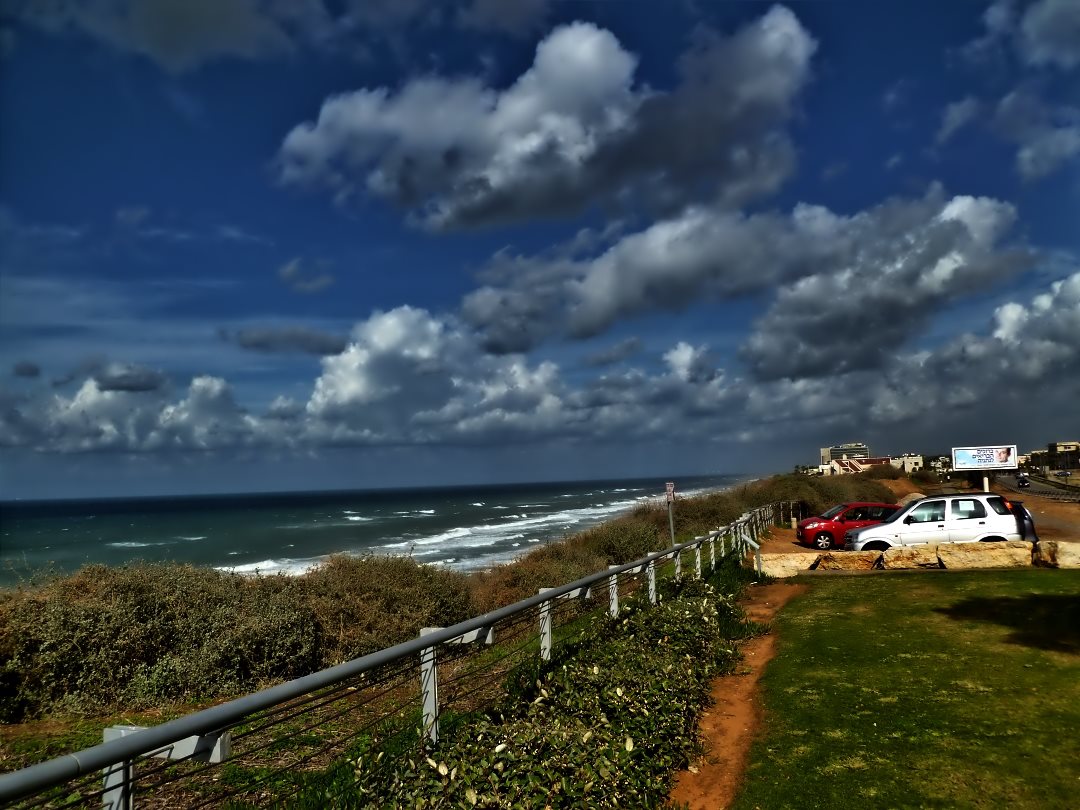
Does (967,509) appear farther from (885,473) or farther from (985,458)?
(885,473)

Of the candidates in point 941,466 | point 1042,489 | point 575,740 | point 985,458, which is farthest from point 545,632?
point 941,466

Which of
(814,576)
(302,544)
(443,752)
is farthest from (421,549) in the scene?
(443,752)

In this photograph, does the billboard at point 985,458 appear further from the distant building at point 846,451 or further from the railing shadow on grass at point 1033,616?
the distant building at point 846,451

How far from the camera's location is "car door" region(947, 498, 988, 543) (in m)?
17.2

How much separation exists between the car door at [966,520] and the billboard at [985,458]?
17.4 m

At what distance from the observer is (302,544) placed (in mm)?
51094

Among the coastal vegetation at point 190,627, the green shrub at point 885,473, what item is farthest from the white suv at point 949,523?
the green shrub at point 885,473

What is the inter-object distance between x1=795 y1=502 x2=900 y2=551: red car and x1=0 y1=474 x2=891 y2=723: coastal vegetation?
13621mm

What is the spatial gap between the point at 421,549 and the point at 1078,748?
3732cm

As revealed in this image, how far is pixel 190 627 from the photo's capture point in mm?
9328

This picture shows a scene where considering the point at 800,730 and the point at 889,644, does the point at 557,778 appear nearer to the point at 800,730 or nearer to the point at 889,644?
the point at 800,730

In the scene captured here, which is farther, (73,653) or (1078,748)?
(73,653)

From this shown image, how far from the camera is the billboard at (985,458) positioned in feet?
107

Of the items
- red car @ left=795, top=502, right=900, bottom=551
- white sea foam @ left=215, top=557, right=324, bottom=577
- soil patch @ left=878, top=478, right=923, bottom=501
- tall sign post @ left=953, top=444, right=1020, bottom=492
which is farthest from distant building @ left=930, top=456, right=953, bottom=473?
white sea foam @ left=215, top=557, right=324, bottom=577
